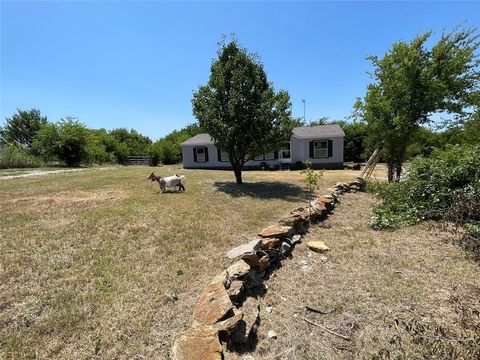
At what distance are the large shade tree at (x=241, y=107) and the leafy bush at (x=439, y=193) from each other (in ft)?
14.7

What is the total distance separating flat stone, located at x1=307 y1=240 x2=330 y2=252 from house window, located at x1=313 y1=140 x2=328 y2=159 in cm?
1613

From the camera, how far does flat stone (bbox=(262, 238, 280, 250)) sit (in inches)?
159

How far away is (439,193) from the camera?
5.52 m

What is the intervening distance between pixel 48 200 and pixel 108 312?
18.5 ft

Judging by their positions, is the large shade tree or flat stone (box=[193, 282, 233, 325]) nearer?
flat stone (box=[193, 282, 233, 325])

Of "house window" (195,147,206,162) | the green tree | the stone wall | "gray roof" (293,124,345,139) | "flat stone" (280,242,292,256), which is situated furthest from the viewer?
the green tree

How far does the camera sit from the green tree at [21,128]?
123ft

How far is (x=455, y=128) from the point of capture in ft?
33.7

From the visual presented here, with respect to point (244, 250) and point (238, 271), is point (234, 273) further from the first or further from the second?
point (244, 250)

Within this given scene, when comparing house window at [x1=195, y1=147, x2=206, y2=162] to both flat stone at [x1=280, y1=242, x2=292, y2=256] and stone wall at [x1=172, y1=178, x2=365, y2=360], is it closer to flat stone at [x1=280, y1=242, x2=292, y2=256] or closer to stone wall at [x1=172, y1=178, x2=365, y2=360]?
stone wall at [x1=172, y1=178, x2=365, y2=360]

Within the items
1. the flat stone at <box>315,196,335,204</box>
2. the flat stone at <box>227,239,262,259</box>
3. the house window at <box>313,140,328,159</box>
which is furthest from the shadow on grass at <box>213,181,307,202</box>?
the house window at <box>313,140,328,159</box>

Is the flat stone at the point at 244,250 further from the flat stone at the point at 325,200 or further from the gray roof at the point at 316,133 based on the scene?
the gray roof at the point at 316,133

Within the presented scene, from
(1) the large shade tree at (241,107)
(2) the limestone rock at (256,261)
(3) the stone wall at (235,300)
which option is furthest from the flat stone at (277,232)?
(1) the large shade tree at (241,107)

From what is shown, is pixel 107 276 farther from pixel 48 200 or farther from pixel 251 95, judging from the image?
pixel 251 95
